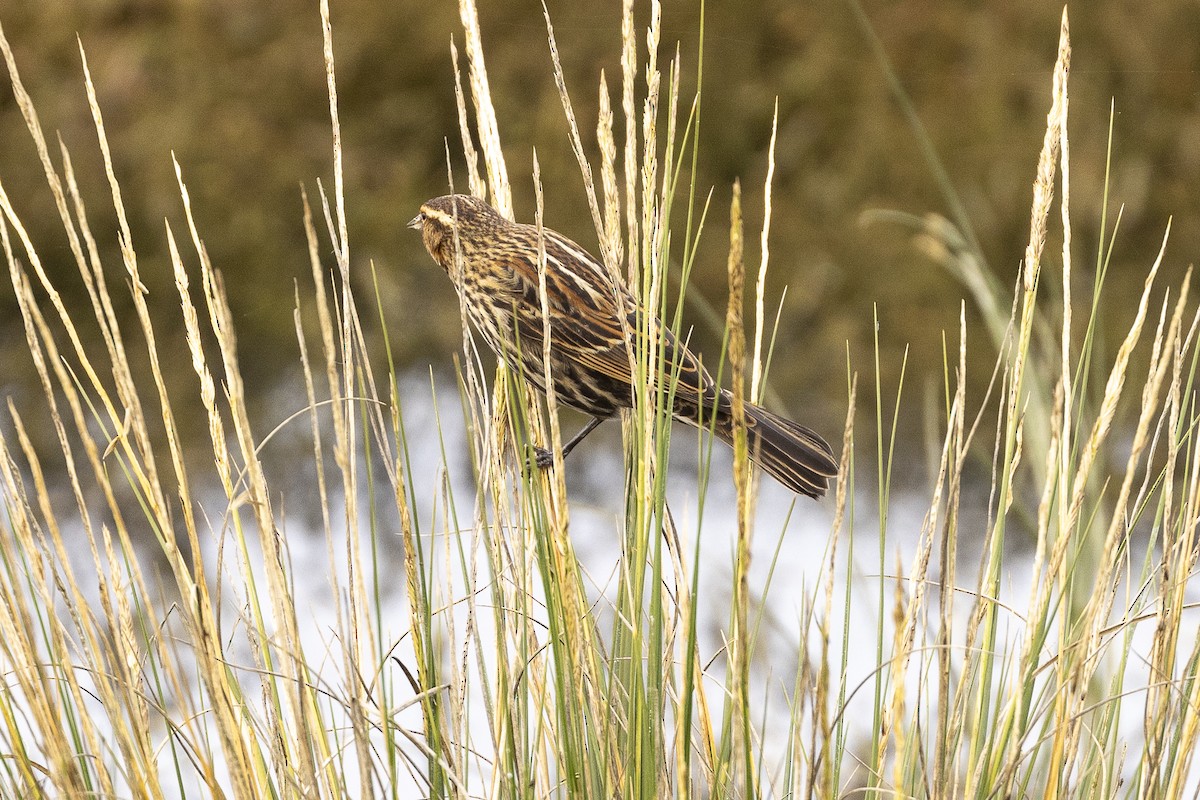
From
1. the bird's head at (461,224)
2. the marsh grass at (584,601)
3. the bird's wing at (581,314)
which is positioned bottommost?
the marsh grass at (584,601)

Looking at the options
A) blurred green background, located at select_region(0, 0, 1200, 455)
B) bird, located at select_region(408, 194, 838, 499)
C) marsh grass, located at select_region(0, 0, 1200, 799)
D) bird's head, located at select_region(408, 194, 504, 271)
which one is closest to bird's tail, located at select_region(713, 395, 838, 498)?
bird, located at select_region(408, 194, 838, 499)

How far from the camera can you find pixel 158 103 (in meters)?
5.58

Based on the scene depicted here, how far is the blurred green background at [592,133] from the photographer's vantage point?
5000 millimetres

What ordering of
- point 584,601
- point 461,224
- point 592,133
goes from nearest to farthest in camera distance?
point 584,601 → point 461,224 → point 592,133

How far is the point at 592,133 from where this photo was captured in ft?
18.5

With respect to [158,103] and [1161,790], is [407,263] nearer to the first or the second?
[158,103]

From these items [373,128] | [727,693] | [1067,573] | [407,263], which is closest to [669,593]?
[727,693]

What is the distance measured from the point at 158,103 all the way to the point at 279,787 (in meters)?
4.73

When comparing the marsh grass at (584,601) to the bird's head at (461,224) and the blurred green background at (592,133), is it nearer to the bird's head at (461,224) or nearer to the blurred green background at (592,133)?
the bird's head at (461,224)

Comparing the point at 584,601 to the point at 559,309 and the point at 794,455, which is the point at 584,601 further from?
the point at 559,309

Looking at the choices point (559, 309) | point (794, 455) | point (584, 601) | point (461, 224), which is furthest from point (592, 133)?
point (584, 601)

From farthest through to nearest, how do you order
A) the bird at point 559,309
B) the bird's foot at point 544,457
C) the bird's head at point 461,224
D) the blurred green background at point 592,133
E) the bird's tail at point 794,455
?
the blurred green background at point 592,133, the bird's head at point 461,224, the bird at point 559,309, the bird's tail at point 794,455, the bird's foot at point 544,457

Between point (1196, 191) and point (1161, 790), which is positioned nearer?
Result: point (1161, 790)

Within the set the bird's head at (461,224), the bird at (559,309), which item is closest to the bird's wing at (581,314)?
the bird at (559,309)
